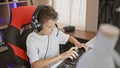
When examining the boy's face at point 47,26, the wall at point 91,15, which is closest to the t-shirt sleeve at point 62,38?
the boy's face at point 47,26

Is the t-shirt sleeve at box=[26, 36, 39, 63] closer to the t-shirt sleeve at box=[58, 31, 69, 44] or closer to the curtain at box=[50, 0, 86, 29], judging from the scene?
the t-shirt sleeve at box=[58, 31, 69, 44]

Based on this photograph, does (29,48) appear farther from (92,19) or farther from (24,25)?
(92,19)

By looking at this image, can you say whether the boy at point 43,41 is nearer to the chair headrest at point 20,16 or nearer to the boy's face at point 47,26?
the boy's face at point 47,26

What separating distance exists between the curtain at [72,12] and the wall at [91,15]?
159 millimetres

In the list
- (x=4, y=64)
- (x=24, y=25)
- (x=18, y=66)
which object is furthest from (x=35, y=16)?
(x=4, y=64)

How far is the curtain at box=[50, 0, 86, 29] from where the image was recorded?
2.15m

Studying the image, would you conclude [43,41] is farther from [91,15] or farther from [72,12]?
[72,12]

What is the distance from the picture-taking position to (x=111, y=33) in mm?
226

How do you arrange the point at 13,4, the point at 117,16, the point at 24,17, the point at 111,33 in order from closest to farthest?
the point at 111,33
the point at 117,16
the point at 24,17
the point at 13,4

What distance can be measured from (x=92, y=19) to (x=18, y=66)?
1150 millimetres

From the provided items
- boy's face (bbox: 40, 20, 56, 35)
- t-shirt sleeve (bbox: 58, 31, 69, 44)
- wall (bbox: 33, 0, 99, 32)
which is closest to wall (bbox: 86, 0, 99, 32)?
wall (bbox: 33, 0, 99, 32)

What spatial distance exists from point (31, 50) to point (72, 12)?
4.15 ft

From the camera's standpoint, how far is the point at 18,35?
1220 mm

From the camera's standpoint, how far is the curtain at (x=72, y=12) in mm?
2148
